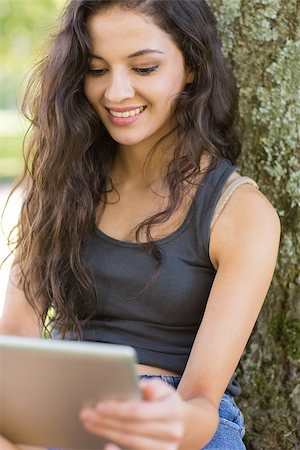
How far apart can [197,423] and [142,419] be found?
0.41m

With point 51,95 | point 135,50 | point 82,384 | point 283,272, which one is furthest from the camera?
point 283,272

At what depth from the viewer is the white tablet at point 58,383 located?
1372 millimetres

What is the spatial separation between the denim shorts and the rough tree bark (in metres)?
0.25

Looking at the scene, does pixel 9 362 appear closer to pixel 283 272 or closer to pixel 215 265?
pixel 215 265

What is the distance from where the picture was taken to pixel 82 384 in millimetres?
1419

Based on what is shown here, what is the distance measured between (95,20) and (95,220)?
491mm

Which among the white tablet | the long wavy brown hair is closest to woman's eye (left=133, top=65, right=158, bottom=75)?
the long wavy brown hair

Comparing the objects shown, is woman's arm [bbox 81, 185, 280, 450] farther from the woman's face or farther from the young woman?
the woman's face

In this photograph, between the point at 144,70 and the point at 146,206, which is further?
the point at 146,206

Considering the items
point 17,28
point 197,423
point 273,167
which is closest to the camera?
point 197,423

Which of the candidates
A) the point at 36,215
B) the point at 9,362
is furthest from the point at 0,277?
the point at 9,362

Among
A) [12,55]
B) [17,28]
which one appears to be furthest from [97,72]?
[12,55]

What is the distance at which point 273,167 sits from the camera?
97.6 inches

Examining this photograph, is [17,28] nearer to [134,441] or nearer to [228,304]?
[228,304]
